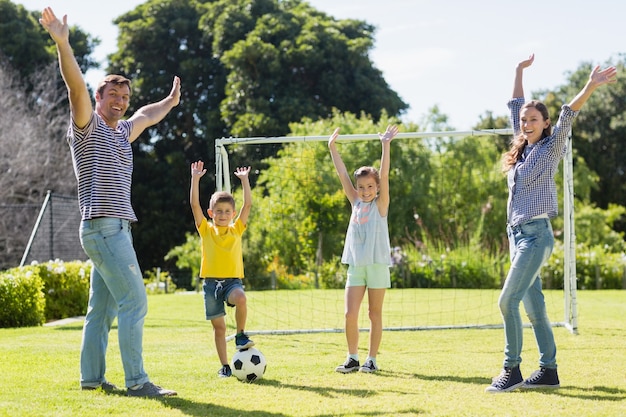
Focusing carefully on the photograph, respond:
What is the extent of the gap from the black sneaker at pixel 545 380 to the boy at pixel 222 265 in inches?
74.7

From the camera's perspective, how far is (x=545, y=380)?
527cm

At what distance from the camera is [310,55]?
2506cm

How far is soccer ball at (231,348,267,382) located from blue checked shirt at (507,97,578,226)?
6.33ft

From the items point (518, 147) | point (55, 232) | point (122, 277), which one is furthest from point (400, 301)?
point (122, 277)

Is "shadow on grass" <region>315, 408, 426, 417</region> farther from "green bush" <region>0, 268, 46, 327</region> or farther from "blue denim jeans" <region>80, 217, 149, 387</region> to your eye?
"green bush" <region>0, 268, 46, 327</region>

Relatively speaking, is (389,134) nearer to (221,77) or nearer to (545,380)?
(545,380)

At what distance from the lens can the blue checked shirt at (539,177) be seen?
5.10 meters

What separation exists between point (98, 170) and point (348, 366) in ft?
7.82

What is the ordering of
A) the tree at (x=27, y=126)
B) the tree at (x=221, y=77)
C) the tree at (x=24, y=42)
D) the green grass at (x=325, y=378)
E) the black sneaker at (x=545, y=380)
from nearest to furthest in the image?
the green grass at (x=325, y=378) → the black sneaker at (x=545, y=380) → the tree at (x=27, y=126) → the tree at (x=221, y=77) → the tree at (x=24, y=42)

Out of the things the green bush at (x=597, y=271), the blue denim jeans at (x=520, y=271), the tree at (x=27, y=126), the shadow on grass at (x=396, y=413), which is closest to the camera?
the shadow on grass at (x=396, y=413)

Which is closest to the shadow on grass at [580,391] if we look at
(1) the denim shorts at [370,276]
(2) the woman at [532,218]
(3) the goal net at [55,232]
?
(2) the woman at [532,218]

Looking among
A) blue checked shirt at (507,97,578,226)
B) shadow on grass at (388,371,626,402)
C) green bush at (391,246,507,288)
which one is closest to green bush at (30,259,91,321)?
green bush at (391,246,507,288)

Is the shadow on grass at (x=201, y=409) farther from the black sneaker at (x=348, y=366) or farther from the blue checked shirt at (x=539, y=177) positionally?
the blue checked shirt at (x=539, y=177)

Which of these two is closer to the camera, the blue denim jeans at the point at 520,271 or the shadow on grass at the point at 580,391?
the shadow on grass at the point at 580,391
